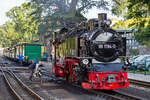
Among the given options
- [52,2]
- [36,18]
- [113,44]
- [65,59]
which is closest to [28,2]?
[36,18]

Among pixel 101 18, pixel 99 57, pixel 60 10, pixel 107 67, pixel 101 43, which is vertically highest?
pixel 60 10

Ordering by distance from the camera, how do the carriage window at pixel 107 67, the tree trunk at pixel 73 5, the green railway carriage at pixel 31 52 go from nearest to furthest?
the carriage window at pixel 107 67 → the green railway carriage at pixel 31 52 → the tree trunk at pixel 73 5

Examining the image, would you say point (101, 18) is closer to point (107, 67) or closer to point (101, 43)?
point (101, 43)

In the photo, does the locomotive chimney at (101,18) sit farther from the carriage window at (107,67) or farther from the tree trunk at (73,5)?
the tree trunk at (73,5)

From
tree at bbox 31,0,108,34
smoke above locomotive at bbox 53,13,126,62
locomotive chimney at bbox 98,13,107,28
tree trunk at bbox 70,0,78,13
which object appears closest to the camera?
smoke above locomotive at bbox 53,13,126,62

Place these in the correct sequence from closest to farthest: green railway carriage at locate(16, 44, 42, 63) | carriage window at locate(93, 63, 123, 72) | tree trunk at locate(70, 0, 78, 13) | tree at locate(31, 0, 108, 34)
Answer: carriage window at locate(93, 63, 123, 72) → green railway carriage at locate(16, 44, 42, 63) → tree at locate(31, 0, 108, 34) → tree trunk at locate(70, 0, 78, 13)

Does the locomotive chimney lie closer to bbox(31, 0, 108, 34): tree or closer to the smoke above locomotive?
the smoke above locomotive

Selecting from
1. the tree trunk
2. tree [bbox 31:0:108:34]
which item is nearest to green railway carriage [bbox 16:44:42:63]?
tree [bbox 31:0:108:34]

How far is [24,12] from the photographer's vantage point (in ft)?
188

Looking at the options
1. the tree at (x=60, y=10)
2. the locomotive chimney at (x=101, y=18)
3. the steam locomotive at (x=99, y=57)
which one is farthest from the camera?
the tree at (x=60, y=10)

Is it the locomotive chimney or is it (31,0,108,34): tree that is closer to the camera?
the locomotive chimney

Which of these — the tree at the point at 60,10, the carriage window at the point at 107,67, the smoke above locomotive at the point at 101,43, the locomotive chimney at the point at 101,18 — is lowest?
the carriage window at the point at 107,67

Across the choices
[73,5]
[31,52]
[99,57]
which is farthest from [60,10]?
[99,57]

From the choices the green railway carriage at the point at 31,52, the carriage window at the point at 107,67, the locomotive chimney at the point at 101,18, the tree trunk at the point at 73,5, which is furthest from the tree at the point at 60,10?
the carriage window at the point at 107,67
